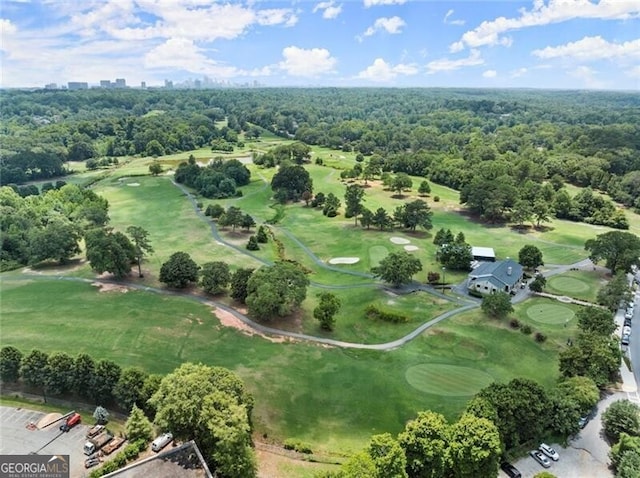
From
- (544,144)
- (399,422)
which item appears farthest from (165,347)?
(544,144)

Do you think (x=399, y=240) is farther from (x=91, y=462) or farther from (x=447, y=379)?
(x=91, y=462)

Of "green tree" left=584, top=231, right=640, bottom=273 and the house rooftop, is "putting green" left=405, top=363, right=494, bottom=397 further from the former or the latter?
"green tree" left=584, top=231, right=640, bottom=273

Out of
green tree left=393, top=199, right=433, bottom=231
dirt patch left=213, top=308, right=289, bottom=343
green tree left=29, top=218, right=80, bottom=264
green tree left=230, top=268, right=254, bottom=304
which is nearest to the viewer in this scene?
dirt patch left=213, top=308, right=289, bottom=343

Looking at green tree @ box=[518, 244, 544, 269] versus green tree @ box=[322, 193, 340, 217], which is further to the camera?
green tree @ box=[322, 193, 340, 217]

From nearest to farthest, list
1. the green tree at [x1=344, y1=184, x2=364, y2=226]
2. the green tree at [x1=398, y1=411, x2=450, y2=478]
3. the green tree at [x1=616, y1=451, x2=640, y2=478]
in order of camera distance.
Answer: the green tree at [x1=398, y1=411, x2=450, y2=478]
the green tree at [x1=616, y1=451, x2=640, y2=478]
the green tree at [x1=344, y1=184, x2=364, y2=226]

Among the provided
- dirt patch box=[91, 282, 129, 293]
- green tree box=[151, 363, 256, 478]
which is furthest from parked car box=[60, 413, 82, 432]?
dirt patch box=[91, 282, 129, 293]

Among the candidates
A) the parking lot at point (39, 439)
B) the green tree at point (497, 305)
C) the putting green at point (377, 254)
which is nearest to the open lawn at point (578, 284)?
the green tree at point (497, 305)

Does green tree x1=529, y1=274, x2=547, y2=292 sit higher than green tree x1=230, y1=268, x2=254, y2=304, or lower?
lower
